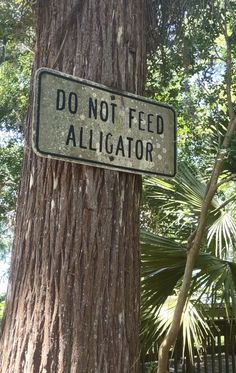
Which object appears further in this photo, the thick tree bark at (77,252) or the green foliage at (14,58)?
the green foliage at (14,58)

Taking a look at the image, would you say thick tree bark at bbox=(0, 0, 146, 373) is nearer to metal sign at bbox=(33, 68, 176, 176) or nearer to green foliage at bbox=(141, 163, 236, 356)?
Result: metal sign at bbox=(33, 68, 176, 176)

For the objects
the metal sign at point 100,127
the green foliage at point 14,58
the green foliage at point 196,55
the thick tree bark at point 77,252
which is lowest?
the thick tree bark at point 77,252

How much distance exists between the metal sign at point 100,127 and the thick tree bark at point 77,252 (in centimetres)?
7

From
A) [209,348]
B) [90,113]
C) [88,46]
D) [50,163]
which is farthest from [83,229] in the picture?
[209,348]

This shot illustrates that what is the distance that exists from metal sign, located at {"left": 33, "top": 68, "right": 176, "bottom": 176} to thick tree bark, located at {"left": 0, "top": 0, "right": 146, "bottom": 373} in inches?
2.9

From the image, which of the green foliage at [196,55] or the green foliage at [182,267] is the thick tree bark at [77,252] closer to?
the green foliage at [196,55]

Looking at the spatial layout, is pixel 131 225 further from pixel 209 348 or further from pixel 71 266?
pixel 209 348

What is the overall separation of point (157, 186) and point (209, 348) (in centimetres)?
317

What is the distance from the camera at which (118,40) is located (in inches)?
90.3

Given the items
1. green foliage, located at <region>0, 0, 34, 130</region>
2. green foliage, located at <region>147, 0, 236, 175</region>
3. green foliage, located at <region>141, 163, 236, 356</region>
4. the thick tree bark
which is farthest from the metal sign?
green foliage, located at <region>0, 0, 34, 130</region>

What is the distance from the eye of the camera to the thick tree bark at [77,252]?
1.85 meters

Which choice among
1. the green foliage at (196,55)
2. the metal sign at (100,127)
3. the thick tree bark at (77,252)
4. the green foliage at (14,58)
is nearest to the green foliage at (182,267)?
the green foliage at (196,55)

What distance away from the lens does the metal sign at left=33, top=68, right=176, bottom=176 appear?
1.93m

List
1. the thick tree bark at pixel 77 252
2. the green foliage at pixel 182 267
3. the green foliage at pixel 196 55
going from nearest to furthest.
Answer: the thick tree bark at pixel 77 252 < the green foliage at pixel 196 55 < the green foliage at pixel 182 267
